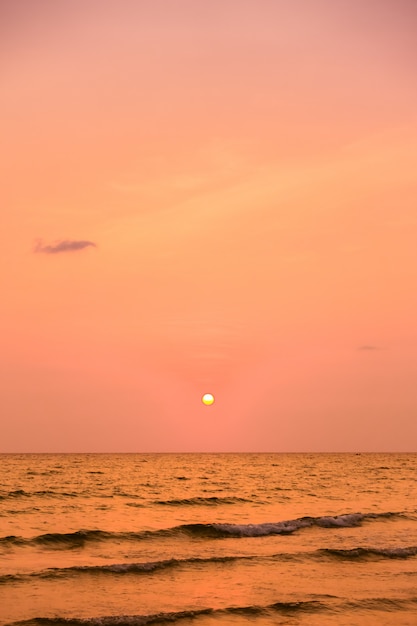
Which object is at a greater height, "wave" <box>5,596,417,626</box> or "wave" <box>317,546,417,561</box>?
"wave" <box>317,546,417,561</box>

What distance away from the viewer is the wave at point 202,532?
30903 millimetres

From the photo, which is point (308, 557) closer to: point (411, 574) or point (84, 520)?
point (411, 574)

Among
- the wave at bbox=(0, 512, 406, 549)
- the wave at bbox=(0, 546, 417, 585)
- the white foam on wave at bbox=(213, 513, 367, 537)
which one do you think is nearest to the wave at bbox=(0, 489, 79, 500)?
the wave at bbox=(0, 512, 406, 549)

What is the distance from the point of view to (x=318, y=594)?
2147cm

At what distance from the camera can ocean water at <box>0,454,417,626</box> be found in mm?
19547

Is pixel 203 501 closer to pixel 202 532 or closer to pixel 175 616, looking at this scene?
pixel 202 532

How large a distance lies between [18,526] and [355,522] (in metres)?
16.5

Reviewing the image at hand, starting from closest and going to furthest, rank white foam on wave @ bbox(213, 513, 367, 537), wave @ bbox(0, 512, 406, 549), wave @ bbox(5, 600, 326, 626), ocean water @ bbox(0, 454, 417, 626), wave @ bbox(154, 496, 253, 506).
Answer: wave @ bbox(5, 600, 326, 626) → ocean water @ bbox(0, 454, 417, 626) → wave @ bbox(0, 512, 406, 549) → white foam on wave @ bbox(213, 513, 367, 537) → wave @ bbox(154, 496, 253, 506)

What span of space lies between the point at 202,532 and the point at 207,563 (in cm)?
818

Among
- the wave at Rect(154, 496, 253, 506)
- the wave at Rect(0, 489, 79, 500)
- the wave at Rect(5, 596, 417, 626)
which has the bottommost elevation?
the wave at Rect(5, 596, 417, 626)

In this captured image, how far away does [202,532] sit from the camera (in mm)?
34562

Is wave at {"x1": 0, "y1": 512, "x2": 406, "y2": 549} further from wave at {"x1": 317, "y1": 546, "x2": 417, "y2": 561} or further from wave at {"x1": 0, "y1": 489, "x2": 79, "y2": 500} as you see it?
wave at {"x1": 0, "y1": 489, "x2": 79, "y2": 500}

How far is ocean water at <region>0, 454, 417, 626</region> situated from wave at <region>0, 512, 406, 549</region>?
0.18ft

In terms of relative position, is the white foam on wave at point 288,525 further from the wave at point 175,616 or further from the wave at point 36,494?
the wave at point 36,494
